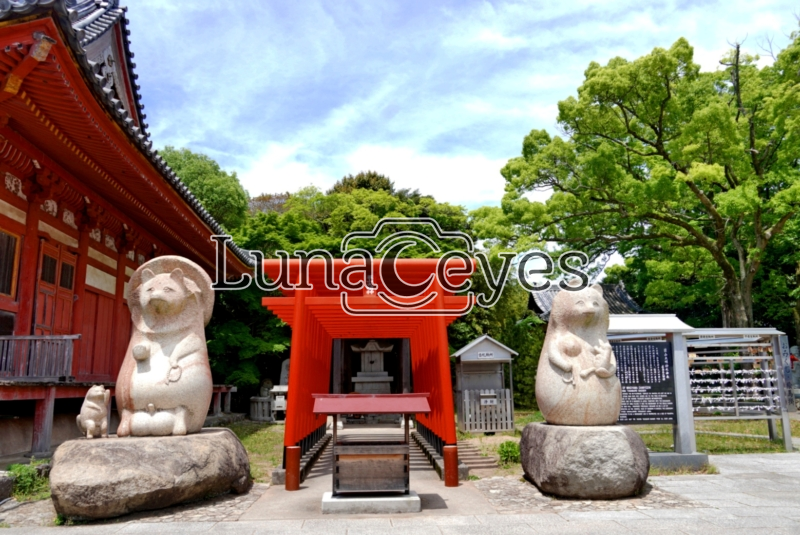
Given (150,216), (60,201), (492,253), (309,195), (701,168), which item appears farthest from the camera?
(309,195)

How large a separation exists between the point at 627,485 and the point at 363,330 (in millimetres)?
6074

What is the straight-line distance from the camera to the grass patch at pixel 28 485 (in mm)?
6062

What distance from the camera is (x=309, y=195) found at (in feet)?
93.2

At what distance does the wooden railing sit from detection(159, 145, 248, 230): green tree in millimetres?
18292

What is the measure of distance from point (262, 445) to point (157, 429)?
209 inches

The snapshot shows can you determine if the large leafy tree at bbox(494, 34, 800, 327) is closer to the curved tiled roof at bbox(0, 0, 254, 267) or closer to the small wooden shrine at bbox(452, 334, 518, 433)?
the small wooden shrine at bbox(452, 334, 518, 433)

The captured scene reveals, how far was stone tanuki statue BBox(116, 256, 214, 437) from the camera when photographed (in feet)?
19.8

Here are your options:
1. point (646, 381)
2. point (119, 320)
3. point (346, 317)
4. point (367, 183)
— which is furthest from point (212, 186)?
point (646, 381)

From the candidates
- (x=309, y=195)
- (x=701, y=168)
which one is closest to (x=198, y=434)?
(x=701, y=168)

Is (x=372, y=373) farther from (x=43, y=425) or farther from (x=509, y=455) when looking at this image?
(x=43, y=425)

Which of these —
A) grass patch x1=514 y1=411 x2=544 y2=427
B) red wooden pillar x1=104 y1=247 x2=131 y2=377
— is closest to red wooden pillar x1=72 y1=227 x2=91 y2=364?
red wooden pillar x1=104 y1=247 x2=131 y2=377

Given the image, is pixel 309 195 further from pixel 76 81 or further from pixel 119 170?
pixel 76 81

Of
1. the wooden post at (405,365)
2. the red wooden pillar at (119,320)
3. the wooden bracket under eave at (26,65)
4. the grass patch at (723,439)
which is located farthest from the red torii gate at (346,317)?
the wooden post at (405,365)

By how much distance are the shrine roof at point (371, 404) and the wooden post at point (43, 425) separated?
4101mm
